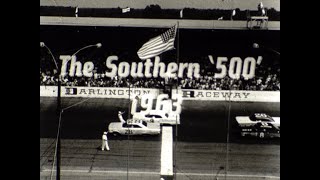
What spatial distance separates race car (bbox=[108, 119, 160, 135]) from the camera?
6109 millimetres

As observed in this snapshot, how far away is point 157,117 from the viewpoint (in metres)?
6.14

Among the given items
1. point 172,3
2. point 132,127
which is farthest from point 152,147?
point 172,3

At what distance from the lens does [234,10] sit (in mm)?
5965

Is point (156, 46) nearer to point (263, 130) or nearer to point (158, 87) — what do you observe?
point (158, 87)

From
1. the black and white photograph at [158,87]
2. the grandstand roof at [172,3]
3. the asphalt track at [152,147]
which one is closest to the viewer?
the grandstand roof at [172,3]

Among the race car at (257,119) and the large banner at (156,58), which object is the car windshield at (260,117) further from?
the large banner at (156,58)

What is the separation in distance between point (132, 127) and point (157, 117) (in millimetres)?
430

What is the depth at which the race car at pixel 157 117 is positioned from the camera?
612 cm

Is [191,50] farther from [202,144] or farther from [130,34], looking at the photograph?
[202,144]

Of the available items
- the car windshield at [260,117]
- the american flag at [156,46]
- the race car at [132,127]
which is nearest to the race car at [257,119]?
the car windshield at [260,117]

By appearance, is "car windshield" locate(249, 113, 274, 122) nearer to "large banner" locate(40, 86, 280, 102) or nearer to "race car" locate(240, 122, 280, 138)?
"race car" locate(240, 122, 280, 138)

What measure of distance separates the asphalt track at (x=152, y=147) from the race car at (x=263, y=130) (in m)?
0.10
